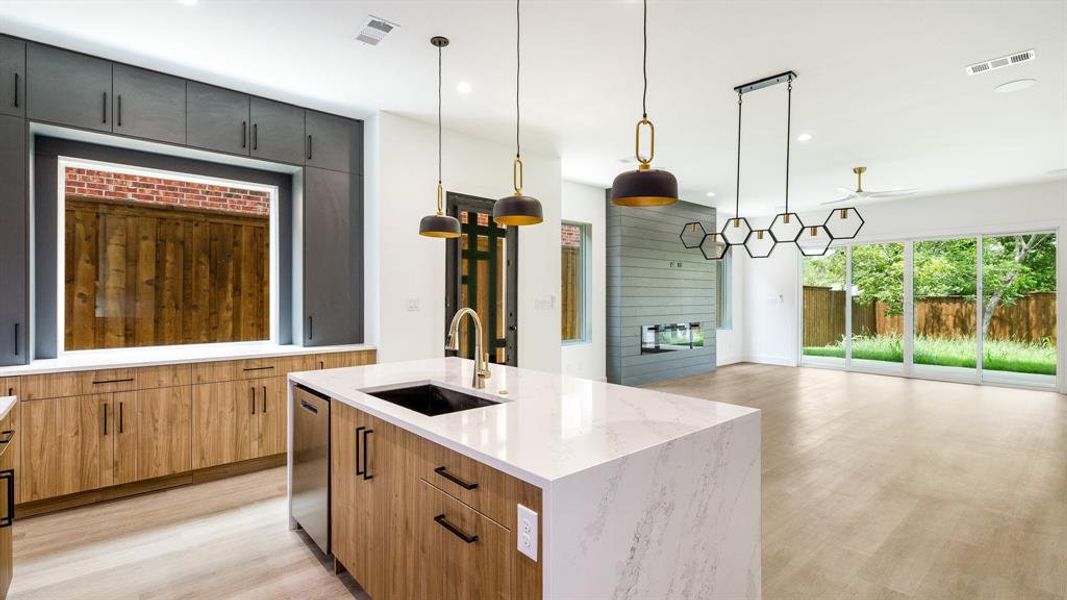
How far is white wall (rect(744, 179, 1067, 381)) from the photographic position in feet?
22.9

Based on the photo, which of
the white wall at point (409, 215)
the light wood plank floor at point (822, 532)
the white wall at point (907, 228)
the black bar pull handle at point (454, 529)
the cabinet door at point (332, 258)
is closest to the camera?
the black bar pull handle at point (454, 529)

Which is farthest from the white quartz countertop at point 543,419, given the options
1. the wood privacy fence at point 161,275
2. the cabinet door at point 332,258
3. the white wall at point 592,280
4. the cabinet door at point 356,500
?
the white wall at point 592,280

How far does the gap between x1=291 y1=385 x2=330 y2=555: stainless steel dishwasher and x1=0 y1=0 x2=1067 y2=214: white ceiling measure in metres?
2.14

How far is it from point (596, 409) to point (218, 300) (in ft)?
12.3

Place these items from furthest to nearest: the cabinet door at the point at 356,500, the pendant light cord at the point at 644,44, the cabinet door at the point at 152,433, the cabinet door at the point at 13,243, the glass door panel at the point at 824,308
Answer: the glass door panel at the point at 824,308 → the cabinet door at the point at 152,433 → the cabinet door at the point at 13,243 → the pendant light cord at the point at 644,44 → the cabinet door at the point at 356,500

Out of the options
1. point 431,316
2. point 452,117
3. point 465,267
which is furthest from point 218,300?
point 452,117

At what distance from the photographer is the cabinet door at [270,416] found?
12.5 ft

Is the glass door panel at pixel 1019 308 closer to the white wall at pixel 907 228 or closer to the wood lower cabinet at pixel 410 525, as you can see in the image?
the white wall at pixel 907 228

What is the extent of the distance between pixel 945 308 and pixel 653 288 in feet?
14.8

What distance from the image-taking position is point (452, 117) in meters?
4.51

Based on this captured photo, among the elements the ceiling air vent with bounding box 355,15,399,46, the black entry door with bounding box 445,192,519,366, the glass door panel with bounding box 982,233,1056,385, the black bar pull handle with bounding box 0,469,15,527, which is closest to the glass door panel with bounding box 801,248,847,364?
the glass door panel with bounding box 982,233,1056,385

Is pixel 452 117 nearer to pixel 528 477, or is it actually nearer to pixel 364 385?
pixel 364 385

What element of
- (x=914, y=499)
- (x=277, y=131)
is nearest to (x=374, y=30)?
(x=277, y=131)

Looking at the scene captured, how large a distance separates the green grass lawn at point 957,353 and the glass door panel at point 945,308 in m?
0.01
